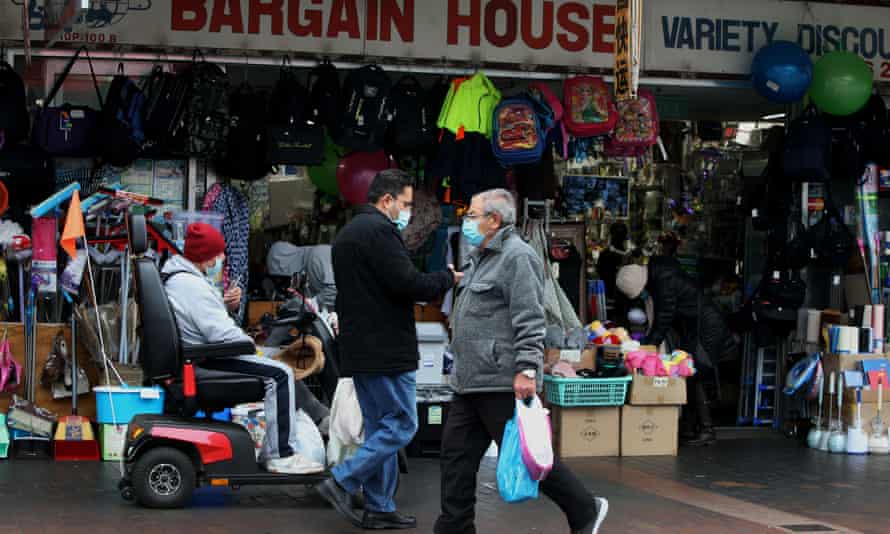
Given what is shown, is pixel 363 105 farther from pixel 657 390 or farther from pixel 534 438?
pixel 534 438

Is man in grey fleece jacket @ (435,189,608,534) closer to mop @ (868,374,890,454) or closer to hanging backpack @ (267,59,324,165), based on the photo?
hanging backpack @ (267,59,324,165)

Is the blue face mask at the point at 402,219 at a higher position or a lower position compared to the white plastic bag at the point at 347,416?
higher

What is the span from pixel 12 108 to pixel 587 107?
4.45 m

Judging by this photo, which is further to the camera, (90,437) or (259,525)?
(90,437)

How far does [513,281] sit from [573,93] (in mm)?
4880

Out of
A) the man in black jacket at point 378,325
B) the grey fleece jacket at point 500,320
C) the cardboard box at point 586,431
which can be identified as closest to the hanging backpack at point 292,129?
the cardboard box at point 586,431

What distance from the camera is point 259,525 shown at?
7.59m

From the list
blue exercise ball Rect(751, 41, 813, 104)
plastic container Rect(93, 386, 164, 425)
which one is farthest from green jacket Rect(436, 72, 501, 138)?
plastic container Rect(93, 386, 164, 425)

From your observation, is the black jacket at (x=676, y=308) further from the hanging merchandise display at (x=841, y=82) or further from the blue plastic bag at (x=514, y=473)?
the blue plastic bag at (x=514, y=473)

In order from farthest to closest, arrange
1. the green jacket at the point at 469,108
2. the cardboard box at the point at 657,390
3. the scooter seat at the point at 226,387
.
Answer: the green jacket at the point at 469,108, the cardboard box at the point at 657,390, the scooter seat at the point at 226,387

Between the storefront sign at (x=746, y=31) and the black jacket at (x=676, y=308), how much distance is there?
5.62ft

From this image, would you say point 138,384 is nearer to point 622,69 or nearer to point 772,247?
point 622,69

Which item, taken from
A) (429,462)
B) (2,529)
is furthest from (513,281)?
(429,462)

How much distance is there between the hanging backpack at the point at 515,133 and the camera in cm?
1088
